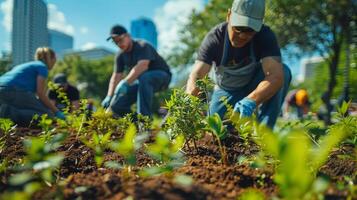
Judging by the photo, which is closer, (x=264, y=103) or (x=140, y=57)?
(x=264, y=103)

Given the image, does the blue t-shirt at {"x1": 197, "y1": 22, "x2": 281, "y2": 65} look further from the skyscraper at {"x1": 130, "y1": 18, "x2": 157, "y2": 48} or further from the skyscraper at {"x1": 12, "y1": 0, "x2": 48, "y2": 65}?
the skyscraper at {"x1": 130, "y1": 18, "x2": 157, "y2": 48}

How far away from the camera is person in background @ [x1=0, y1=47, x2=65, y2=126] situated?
167 inches

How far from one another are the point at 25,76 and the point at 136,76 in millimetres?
1456

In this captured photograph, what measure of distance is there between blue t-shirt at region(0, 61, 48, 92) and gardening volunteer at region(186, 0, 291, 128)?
7.55 ft

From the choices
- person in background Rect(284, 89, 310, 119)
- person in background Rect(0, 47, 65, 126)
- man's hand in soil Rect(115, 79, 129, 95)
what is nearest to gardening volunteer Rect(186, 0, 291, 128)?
man's hand in soil Rect(115, 79, 129, 95)

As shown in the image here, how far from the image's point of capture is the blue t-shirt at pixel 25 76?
4344 mm

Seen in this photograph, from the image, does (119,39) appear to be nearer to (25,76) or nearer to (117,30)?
(117,30)

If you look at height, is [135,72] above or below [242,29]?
below

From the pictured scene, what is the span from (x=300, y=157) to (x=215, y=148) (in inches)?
54.7

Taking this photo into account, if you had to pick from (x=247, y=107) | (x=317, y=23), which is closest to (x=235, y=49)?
(x=247, y=107)

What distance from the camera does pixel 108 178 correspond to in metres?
1.08

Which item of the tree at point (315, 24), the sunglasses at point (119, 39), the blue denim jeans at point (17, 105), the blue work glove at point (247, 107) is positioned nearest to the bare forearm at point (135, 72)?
the sunglasses at point (119, 39)

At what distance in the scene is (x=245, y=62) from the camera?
140 inches

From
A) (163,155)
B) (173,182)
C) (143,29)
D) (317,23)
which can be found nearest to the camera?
(173,182)
